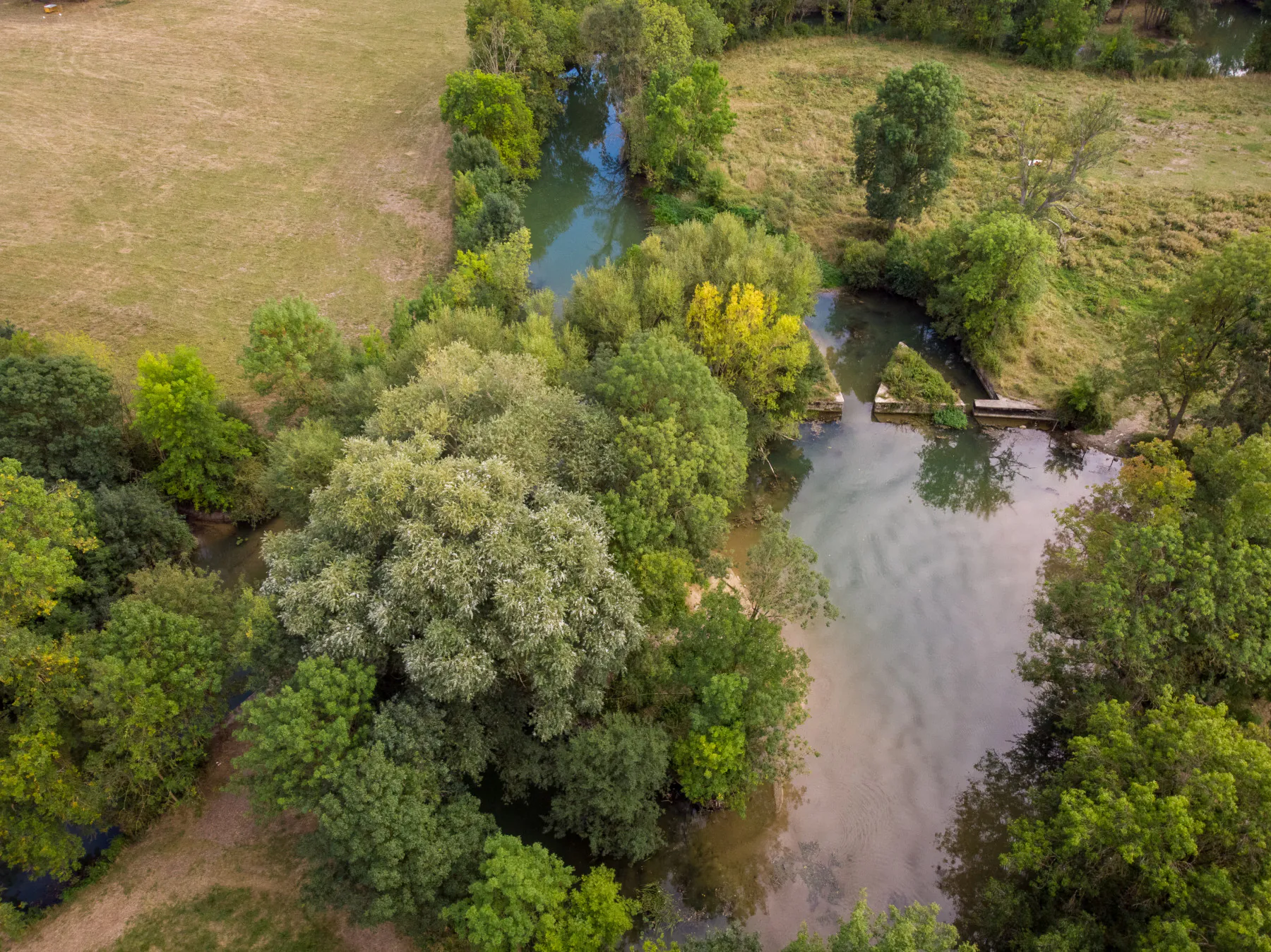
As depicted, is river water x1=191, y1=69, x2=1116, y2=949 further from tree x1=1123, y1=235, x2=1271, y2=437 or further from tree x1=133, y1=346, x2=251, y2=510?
tree x1=1123, y1=235, x2=1271, y2=437

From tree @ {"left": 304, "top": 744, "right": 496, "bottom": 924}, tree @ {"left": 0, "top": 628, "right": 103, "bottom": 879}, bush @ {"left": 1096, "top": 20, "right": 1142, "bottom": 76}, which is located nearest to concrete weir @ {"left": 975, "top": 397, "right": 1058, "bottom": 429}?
tree @ {"left": 304, "top": 744, "right": 496, "bottom": 924}

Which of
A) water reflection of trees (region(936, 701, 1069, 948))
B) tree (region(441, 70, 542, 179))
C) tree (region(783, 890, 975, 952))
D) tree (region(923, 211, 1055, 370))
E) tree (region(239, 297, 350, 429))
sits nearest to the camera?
tree (region(783, 890, 975, 952))

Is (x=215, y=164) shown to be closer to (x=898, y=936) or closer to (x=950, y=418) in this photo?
(x=950, y=418)

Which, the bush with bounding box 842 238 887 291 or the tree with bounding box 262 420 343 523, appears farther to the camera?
the bush with bounding box 842 238 887 291

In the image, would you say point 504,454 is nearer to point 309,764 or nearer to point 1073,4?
point 309,764

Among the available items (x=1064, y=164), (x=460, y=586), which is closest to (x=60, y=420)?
(x=460, y=586)

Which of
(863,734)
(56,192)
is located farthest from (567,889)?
(56,192)
